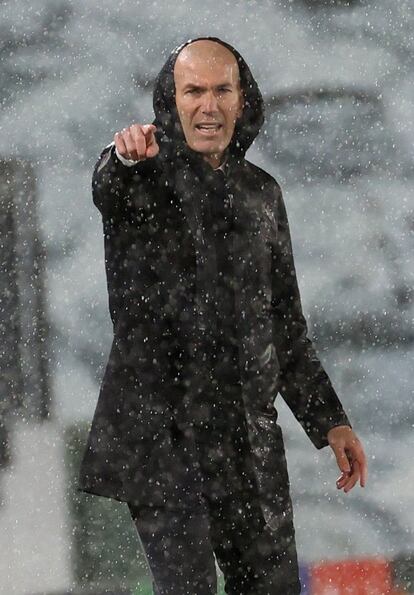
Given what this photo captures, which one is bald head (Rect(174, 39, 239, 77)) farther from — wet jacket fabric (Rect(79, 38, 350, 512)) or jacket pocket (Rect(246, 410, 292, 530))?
jacket pocket (Rect(246, 410, 292, 530))

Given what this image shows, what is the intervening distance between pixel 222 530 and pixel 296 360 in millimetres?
281

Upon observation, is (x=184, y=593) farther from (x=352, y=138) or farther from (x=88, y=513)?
(x=352, y=138)

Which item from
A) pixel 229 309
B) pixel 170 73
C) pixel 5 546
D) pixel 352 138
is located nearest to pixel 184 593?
pixel 229 309

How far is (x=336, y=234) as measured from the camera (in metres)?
2.59

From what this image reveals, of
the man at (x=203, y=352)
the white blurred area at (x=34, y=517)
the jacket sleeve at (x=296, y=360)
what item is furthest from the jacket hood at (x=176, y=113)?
the white blurred area at (x=34, y=517)

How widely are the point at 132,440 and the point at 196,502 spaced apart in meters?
0.13

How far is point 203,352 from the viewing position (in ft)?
5.88

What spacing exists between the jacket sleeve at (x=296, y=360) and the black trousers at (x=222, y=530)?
0.43 ft

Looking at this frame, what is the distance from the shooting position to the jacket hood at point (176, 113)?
1859mm

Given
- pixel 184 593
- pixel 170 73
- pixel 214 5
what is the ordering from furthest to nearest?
pixel 214 5, pixel 170 73, pixel 184 593

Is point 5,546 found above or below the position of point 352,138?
below

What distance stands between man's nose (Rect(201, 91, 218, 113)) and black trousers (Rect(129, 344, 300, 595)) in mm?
375

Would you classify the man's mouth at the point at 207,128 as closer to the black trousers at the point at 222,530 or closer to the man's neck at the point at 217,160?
the man's neck at the point at 217,160

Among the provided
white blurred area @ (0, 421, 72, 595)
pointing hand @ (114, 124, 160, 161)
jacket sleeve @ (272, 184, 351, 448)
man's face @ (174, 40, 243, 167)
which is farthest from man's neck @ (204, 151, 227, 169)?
white blurred area @ (0, 421, 72, 595)
